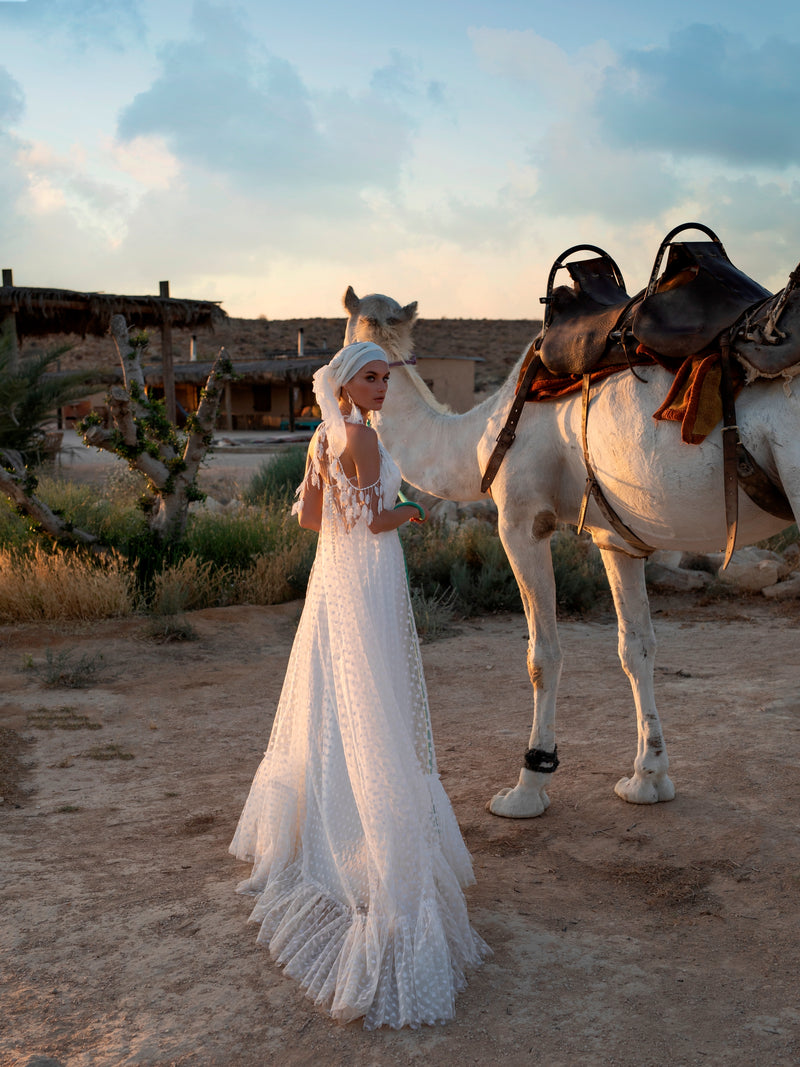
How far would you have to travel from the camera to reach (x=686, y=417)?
10.2ft

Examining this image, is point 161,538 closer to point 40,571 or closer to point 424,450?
point 40,571

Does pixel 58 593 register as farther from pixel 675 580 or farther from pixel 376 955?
pixel 376 955

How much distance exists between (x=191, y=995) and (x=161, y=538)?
21.9 feet

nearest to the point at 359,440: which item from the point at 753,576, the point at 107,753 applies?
the point at 107,753

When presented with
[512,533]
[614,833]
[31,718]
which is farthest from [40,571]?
[614,833]

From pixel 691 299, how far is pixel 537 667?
5.73 feet

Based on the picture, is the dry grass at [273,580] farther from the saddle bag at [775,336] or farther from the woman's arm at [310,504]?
the saddle bag at [775,336]

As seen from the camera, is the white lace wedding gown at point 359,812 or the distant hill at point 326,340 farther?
the distant hill at point 326,340

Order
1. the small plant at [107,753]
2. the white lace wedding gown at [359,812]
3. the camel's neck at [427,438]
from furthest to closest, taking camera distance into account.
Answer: the small plant at [107,753] → the camel's neck at [427,438] → the white lace wedding gown at [359,812]

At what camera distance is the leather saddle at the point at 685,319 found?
2.94 m

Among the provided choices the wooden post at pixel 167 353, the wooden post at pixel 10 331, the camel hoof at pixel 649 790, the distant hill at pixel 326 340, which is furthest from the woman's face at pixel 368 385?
the distant hill at pixel 326 340

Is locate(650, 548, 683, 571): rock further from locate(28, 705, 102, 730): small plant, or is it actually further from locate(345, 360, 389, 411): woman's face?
locate(345, 360, 389, 411): woman's face

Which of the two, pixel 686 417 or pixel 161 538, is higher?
pixel 686 417

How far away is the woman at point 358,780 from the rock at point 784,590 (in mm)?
6663
